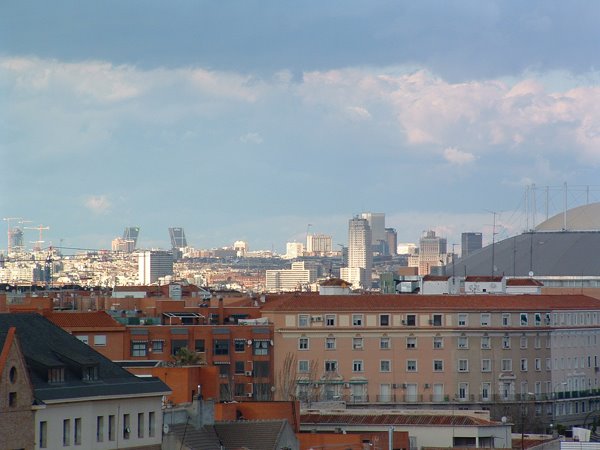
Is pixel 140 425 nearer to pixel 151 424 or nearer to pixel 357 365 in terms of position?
pixel 151 424

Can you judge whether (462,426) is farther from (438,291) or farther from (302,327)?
(438,291)

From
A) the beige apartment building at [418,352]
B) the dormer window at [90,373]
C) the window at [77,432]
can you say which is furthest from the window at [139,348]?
the window at [77,432]

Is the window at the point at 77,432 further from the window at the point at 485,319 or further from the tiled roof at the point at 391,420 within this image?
the window at the point at 485,319

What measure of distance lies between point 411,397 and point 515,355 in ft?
33.6

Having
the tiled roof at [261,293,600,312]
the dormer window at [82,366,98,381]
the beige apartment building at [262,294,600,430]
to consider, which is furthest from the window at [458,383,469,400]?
the dormer window at [82,366,98,381]

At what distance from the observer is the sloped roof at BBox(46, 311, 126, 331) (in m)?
116

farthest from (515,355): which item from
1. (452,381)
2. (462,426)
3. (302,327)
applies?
(462,426)

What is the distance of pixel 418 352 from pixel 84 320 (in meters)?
30.6

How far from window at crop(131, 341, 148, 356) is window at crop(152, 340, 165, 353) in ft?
1.73

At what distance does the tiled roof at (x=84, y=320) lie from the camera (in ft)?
379

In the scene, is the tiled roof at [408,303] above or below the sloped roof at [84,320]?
above

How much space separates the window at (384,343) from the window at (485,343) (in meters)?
6.83

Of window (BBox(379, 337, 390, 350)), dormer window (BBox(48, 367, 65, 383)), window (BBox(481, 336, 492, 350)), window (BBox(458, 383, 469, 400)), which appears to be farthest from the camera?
window (BBox(481, 336, 492, 350))

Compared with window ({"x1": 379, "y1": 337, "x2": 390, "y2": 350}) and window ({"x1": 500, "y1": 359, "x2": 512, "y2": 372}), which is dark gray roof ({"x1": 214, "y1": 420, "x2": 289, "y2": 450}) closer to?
window ({"x1": 379, "y1": 337, "x2": 390, "y2": 350})
